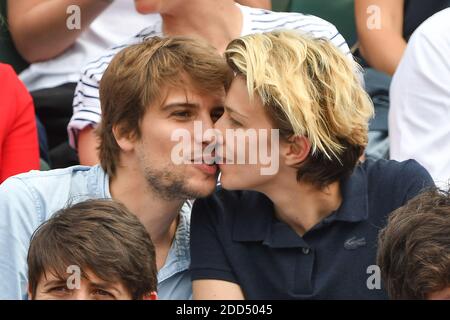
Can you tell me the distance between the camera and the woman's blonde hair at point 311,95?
2.41 metres

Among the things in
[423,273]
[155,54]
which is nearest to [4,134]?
[155,54]

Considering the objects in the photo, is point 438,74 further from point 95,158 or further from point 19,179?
point 19,179

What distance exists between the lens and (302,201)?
2.47 m

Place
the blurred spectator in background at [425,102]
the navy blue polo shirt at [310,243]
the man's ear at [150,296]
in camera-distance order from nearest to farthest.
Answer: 1. the man's ear at [150,296]
2. the navy blue polo shirt at [310,243]
3. the blurred spectator in background at [425,102]

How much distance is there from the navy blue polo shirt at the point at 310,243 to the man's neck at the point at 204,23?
0.68 m

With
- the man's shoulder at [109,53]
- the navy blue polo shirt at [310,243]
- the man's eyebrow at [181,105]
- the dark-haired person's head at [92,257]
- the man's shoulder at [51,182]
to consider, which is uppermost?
the man's eyebrow at [181,105]

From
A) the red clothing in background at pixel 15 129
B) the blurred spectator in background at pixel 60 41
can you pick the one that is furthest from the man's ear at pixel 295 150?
the blurred spectator in background at pixel 60 41

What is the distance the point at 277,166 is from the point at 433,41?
0.68 m

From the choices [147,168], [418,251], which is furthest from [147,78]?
[418,251]

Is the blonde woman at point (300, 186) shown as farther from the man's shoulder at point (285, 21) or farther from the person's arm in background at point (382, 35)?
the person's arm in background at point (382, 35)

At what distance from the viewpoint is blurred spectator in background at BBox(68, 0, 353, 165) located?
2.93 meters

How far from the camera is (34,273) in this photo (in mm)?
2129

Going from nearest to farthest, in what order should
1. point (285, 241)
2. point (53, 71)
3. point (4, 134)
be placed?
point (285, 241), point (4, 134), point (53, 71)

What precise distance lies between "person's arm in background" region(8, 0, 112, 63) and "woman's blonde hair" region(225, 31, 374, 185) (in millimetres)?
807
